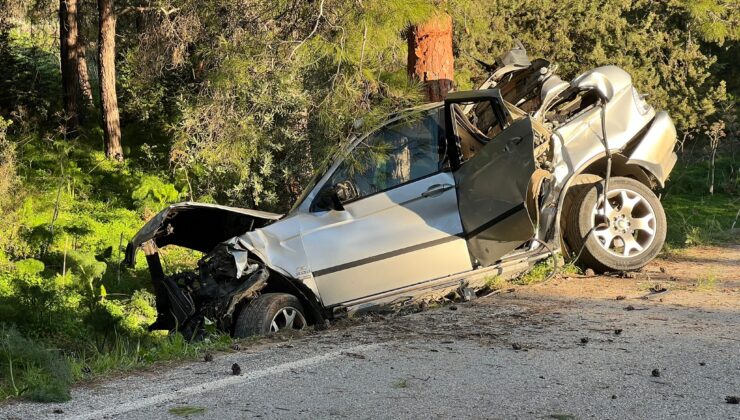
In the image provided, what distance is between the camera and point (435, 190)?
789cm

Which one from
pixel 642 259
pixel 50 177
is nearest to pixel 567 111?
pixel 642 259

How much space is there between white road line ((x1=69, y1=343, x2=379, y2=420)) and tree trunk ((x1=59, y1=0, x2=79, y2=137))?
682 inches

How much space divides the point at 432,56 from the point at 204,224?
4.85m

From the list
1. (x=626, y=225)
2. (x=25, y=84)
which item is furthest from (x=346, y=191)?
(x=25, y=84)

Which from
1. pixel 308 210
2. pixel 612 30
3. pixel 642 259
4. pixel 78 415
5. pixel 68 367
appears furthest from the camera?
pixel 612 30

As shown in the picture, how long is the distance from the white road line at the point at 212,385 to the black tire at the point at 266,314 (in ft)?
3.67

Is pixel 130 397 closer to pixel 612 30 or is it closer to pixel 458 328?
pixel 458 328

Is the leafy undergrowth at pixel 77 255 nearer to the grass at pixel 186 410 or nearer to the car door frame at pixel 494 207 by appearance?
the grass at pixel 186 410

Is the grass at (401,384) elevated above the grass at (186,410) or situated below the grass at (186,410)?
below

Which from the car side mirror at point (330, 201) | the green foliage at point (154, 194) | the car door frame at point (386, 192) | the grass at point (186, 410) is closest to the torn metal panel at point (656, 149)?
the car door frame at point (386, 192)

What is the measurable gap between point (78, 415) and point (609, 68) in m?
6.61

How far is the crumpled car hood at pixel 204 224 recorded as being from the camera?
26.2 ft

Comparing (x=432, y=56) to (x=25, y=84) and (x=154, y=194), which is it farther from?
(x=25, y=84)

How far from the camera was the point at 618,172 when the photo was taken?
30.9 ft
